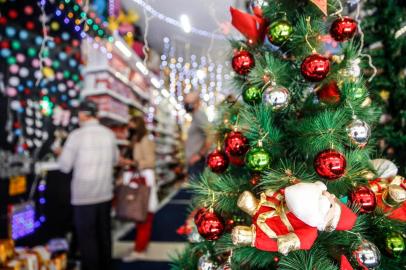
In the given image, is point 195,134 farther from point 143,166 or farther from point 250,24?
point 250,24

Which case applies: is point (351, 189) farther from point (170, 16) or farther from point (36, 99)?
point (36, 99)

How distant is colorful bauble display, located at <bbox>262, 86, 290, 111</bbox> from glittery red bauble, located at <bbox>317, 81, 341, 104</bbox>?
19 cm

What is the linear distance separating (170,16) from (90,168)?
1522 millimetres

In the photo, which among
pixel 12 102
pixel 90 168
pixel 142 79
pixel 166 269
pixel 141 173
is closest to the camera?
pixel 90 168

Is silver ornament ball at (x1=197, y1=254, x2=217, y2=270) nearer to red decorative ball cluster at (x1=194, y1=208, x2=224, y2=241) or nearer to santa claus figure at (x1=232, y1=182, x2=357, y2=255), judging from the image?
red decorative ball cluster at (x1=194, y1=208, x2=224, y2=241)

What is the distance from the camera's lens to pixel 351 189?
106 centimetres

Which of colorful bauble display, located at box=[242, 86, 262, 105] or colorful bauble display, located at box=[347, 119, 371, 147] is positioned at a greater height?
colorful bauble display, located at box=[242, 86, 262, 105]

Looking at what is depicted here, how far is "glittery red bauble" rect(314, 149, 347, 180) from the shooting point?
3.01 ft

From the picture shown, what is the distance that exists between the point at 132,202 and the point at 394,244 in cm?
250

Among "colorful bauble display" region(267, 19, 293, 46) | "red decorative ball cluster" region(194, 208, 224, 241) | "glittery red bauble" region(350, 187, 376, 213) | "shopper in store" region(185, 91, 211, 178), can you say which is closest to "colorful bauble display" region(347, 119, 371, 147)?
"glittery red bauble" region(350, 187, 376, 213)

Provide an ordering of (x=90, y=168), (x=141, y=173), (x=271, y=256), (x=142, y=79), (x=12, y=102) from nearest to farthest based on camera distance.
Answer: (x=271, y=256), (x=90, y=168), (x=12, y=102), (x=141, y=173), (x=142, y=79)

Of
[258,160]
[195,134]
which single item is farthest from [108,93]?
[258,160]

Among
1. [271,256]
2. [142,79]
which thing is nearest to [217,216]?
[271,256]

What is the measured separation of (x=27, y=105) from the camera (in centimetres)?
346
